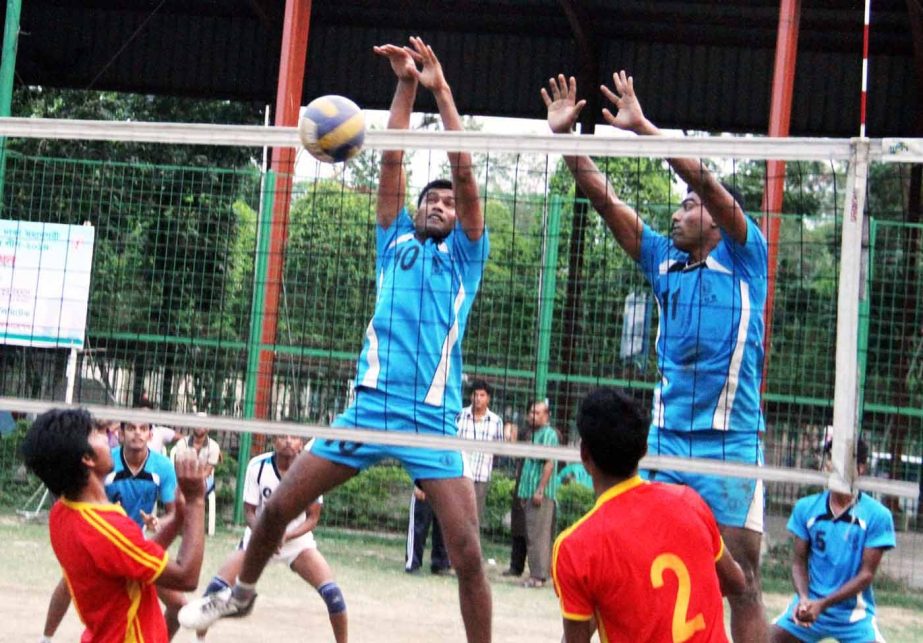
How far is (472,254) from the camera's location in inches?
245

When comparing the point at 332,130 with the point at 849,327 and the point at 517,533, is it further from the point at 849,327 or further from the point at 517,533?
the point at 517,533

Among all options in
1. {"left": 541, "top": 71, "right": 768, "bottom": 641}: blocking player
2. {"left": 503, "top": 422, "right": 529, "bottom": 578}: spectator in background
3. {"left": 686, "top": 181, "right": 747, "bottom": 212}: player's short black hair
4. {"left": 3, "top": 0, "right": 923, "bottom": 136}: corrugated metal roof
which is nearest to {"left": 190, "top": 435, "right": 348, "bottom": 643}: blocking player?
{"left": 541, "top": 71, "right": 768, "bottom": 641}: blocking player

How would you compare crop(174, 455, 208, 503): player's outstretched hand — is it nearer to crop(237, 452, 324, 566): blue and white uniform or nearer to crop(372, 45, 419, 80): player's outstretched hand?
crop(372, 45, 419, 80): player's outstretched hand

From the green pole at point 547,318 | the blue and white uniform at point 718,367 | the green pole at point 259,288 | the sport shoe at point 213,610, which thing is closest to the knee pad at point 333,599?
the green pole at point 259,288

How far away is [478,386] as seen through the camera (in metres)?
13.1

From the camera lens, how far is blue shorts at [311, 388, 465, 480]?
6.00m

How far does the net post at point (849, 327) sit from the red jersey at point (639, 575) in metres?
1.86

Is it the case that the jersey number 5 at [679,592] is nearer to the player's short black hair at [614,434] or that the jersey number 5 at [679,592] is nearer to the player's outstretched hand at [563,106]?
the player's short black hair at [614,434]

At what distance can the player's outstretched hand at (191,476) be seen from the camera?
471 cm

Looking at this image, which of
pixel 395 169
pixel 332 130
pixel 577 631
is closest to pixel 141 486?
pixel 395 169

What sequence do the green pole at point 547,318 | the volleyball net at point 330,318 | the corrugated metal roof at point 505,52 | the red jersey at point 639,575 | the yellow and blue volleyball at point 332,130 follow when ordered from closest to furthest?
1. the red jersey at point 639,575
2. the yellow and blue volleyball at point 332,130
3. the volleyball net at point 330,318
4. the green pole at point 547,318
5. the corrugated metal roof at point 505,52

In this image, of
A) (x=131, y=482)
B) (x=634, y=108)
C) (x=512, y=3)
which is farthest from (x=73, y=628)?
(x=512, y=3)

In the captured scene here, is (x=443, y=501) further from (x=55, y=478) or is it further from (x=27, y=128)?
(x=27, y=128)

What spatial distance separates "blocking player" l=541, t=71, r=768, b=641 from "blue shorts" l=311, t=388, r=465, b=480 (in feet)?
3.21
